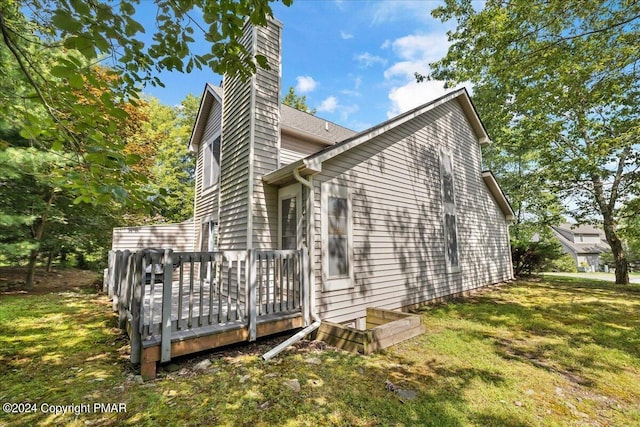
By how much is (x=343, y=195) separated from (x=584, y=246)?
54605 millimetres

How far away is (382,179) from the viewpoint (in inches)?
269

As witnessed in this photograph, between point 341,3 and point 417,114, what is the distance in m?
3.35

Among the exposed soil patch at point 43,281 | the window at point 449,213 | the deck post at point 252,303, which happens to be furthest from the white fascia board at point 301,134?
the exposed soil patch at point 43,281

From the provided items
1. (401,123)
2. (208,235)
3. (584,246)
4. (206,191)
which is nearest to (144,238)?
(208,235)

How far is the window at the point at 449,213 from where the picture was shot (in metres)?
8.59

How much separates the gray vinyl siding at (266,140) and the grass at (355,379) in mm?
2320

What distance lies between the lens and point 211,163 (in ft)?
30.1

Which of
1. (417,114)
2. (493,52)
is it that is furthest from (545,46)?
(417,114)

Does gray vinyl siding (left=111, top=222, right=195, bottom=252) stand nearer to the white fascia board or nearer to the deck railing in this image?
the deck railing

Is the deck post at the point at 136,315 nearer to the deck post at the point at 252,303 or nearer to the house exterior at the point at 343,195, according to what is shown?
the deck post at the point at 252,303

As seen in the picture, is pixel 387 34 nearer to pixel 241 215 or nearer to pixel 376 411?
pixel 241 215

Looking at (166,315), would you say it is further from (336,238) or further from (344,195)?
(344,195)

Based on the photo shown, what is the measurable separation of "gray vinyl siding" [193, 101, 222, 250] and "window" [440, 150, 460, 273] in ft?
22.8

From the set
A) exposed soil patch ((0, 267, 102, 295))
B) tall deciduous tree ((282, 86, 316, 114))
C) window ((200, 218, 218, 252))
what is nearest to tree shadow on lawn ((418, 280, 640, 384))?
window ((200, 218, 218, 252))
